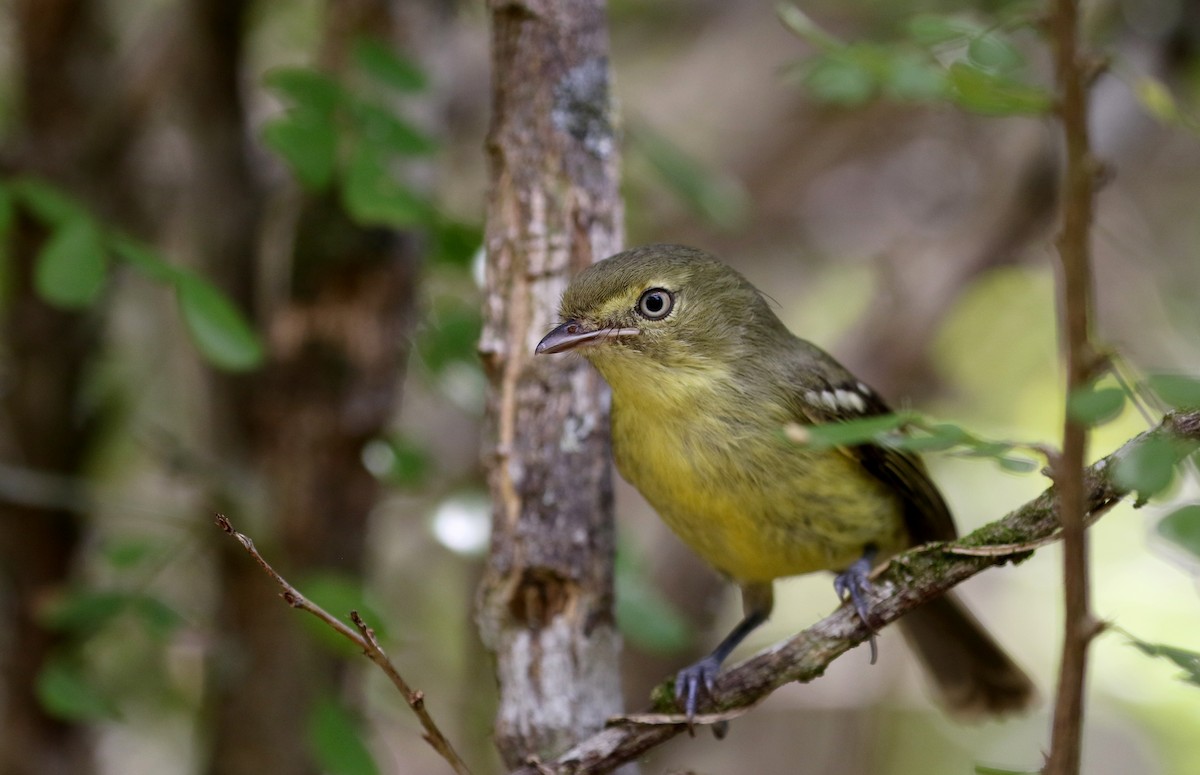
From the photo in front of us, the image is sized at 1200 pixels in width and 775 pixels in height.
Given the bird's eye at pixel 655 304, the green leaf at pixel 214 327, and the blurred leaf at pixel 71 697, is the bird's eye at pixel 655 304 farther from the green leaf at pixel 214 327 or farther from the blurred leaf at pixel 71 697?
the blurred leaf at pixel 71 697

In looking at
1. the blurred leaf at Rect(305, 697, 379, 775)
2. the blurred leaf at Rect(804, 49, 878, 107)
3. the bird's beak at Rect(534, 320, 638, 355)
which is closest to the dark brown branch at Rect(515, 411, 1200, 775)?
the blurred leaf at Rect(305, 697, 379, 775)

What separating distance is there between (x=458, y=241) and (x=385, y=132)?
0.55 metres

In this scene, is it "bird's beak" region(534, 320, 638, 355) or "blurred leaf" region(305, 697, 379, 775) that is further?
"blurred leaf" region(305, 697, 379, 775)

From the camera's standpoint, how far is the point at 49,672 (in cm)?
378

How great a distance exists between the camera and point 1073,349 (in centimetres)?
161

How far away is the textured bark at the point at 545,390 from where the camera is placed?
303 centimetres

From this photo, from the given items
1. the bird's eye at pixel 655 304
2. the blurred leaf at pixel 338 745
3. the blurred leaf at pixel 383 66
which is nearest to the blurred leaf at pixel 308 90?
the blurred leaf at pixel 383 66

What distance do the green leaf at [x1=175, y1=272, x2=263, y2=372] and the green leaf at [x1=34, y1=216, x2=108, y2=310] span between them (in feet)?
0.66

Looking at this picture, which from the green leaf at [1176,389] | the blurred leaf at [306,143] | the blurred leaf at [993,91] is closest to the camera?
the green leaf at [1176,389]

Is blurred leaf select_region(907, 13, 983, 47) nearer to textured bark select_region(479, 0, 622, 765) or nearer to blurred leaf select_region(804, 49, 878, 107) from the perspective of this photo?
blurred leaf select_region(804, 49, 878, 107)

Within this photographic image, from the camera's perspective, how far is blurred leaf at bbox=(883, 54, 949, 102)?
133 inches

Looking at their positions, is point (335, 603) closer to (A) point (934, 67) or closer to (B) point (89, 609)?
(B) point (89, 609)

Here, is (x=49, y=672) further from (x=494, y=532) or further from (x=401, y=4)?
(x=401, y=4)

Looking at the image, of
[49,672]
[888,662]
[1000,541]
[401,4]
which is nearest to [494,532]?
[1000,541]
